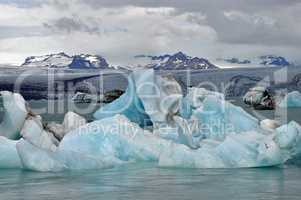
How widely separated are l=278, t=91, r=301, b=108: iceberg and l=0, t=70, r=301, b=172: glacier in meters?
32.2

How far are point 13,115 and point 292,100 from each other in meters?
37.6

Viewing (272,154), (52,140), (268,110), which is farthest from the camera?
(268,110)

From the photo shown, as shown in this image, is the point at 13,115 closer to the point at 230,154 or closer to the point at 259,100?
the point at 230,154

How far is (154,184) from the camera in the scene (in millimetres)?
13297

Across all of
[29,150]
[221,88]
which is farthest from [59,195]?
[221,88]

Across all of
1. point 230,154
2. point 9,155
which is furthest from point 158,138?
point 9,155

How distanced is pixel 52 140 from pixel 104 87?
194 ft

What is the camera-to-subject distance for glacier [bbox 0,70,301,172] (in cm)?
1555

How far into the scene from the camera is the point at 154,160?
17.0m

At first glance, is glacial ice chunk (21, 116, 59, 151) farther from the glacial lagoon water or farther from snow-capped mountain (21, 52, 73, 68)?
snow-capped mountain (21, 52, 73, 68)

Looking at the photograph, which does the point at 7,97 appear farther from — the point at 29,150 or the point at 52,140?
the point at 29,150

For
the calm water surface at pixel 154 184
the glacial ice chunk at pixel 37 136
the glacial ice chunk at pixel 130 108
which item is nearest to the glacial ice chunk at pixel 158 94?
the glacial ice chunk at pixel 130 108

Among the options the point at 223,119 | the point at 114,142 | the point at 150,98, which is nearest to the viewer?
the point at 114,142

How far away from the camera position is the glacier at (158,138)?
15547 mm
